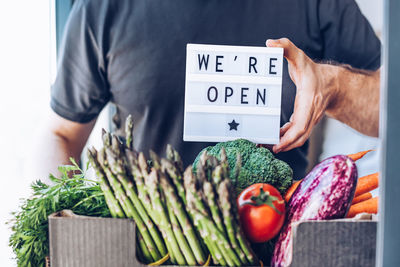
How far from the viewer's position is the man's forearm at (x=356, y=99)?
1.06m

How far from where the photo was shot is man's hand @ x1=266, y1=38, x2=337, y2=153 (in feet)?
3.43

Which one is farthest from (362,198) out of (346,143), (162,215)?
(162,215)

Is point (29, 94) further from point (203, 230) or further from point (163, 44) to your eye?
point (203, 230)

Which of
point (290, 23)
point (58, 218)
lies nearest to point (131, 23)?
point (290, 23)

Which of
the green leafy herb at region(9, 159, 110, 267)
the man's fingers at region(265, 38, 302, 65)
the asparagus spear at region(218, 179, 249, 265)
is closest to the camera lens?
the asparagus spear at region(218, 179, 249, 265)

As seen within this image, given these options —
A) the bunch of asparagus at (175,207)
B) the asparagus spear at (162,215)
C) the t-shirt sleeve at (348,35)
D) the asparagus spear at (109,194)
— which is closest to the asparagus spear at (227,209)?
the bunch of asparagus at (175,207)

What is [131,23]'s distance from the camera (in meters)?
1.02

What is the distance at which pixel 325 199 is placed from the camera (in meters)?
0.77

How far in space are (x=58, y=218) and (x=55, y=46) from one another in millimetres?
538

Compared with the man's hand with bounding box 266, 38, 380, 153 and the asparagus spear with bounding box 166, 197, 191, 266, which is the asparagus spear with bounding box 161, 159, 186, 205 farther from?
the man's hand with bounding box 266, 38, 380, 153

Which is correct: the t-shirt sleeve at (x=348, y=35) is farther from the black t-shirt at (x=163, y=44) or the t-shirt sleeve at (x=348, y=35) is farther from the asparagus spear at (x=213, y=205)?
the asparagus spear at (x=213, y=205)

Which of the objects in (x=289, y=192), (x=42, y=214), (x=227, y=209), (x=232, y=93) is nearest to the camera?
(x=227, y=209)

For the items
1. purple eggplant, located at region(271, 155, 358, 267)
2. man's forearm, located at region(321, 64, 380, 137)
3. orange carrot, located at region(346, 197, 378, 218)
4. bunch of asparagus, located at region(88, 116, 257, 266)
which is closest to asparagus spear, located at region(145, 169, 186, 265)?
bunch of asparagus, located at region(88, 116, 257, 266)

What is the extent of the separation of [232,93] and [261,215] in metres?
0.41
